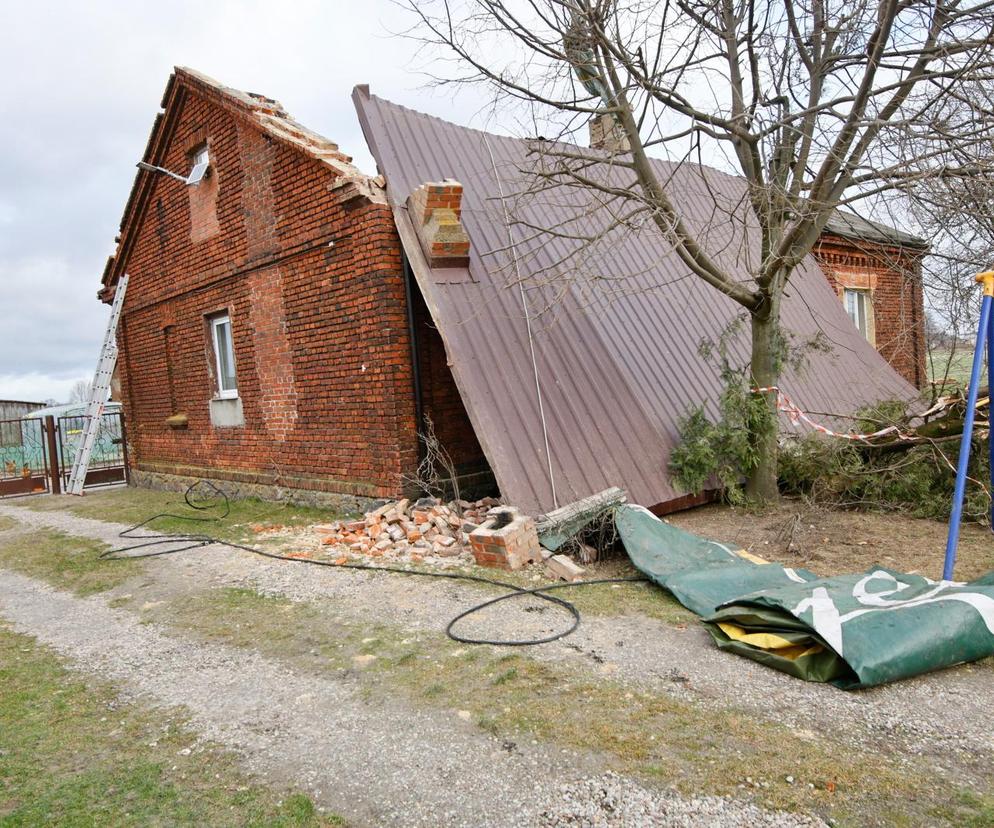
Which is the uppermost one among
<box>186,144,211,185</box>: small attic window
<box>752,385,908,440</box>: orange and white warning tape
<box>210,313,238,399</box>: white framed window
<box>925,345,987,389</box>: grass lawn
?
<box>186,144,211,185</box>: small attic window

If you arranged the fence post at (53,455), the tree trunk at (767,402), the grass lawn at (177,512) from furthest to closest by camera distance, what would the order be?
the fence post at (53,455), the grass lawn at (177,512), the tree trunk at (767,402)

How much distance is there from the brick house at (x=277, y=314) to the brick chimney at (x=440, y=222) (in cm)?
1

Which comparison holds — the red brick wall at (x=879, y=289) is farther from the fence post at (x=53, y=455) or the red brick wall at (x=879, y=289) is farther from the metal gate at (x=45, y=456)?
the fence post at (x=53, y=455)

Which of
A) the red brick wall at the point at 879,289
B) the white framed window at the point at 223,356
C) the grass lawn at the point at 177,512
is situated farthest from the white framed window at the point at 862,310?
the white framed window at the point at 223,356

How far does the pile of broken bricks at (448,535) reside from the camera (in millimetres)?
5918

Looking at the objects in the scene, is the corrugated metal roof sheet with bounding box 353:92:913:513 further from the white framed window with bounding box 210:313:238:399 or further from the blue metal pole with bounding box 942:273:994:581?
the white framed window with bounding box 210:313:238:399

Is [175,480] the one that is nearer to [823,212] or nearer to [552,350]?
[552,350]

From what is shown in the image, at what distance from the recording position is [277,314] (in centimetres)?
936

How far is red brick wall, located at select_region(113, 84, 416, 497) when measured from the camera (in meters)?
7.80

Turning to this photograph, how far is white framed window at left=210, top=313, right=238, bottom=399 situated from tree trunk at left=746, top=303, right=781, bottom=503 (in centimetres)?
756

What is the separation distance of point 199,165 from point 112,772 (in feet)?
32.8

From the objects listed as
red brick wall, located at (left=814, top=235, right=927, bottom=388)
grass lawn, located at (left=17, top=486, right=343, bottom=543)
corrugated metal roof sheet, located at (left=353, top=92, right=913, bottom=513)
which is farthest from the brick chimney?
red brick wall, located at (left=814, top=235, right=927, bottom=388)

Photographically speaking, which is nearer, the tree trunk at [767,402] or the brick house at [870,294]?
the tree trunk at [767,402]

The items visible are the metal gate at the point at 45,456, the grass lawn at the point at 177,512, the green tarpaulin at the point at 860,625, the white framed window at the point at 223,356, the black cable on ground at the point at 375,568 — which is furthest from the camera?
the metal gate at the point at 45,456
